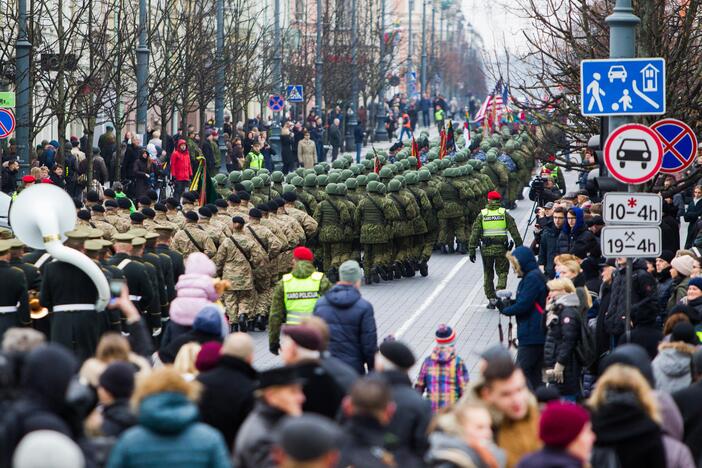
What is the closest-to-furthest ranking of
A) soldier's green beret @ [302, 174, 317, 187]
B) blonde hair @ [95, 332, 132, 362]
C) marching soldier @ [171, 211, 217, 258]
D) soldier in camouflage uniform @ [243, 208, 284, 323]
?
blonde hair @ [95, 332, 132, 362] < marching soldier @ [171, 211, 217, 258] < soldier in camouflage uniform @ [243, 208, 284, 323] < soldier's green beret @ [302, 174, 317, 187]

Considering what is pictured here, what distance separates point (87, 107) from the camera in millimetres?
31391

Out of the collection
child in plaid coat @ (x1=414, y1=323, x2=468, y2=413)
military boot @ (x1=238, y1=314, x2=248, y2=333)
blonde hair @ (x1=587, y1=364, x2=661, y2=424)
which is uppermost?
blonde hair @ (x1=587, y1=364, x2=661, y2=424)

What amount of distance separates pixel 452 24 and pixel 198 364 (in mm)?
142907

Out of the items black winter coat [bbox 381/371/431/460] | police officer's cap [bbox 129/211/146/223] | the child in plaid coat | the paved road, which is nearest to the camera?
black winter coat [bbox 381/371/431/460]

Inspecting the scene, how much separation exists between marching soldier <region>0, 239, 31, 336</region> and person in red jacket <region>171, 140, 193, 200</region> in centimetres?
2148

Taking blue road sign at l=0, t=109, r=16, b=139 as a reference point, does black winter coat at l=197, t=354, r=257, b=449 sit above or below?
below

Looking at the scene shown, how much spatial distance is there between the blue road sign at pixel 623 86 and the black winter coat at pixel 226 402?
286 inches

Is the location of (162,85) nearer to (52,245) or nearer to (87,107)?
(87,107)

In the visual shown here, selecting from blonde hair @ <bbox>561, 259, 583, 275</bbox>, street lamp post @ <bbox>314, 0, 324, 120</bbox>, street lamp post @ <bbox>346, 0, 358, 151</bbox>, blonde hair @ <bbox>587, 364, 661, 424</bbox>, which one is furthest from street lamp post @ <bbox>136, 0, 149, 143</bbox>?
street lamp post @ <bbox>346, 0, 358, 151</bbox>

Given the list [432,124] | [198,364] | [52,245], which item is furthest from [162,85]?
[432,124]

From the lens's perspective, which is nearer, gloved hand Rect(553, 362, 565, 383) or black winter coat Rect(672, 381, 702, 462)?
black winter coat Rect(672, 381, 702, 462)

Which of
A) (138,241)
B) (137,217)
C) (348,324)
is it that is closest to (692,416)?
(348,324)

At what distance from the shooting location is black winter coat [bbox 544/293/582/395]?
1395 centimetres

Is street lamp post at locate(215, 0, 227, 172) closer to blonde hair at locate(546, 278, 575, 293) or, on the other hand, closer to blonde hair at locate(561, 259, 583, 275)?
blonde hair at locate(561, 259, 583, 275)
